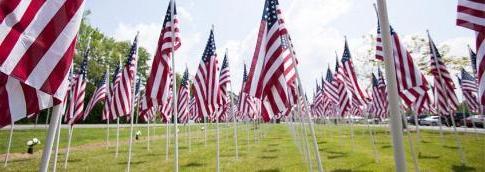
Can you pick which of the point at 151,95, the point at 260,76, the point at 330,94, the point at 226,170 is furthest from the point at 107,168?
the point at 330,94

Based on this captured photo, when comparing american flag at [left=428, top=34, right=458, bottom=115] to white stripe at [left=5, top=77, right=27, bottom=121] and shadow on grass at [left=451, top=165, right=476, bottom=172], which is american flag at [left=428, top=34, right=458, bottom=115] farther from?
white stripe at [left=5, top=77, right=27, bottom=121]

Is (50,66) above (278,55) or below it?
below

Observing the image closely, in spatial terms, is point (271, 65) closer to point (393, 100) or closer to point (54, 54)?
point (393, 100)

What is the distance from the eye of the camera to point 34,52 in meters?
3.77

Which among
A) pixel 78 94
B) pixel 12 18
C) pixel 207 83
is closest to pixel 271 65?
pixel 12 18

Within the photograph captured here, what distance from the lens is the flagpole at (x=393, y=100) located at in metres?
3.93

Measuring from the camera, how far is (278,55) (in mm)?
7246

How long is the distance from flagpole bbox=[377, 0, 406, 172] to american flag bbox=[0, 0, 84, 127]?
3561mm

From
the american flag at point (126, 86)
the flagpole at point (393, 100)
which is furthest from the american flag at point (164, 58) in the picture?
the flagpole at point (393, 100)

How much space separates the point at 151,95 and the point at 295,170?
6.36 m

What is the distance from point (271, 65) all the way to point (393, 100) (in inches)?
135

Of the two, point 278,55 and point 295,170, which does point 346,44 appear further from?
point 278,55

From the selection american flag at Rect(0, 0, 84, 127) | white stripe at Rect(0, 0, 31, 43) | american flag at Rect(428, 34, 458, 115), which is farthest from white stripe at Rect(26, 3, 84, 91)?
american flag at Rect(428, 34, 458, 115)

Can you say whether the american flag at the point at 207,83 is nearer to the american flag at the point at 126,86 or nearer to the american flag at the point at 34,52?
the american flag at the point at 126,86
